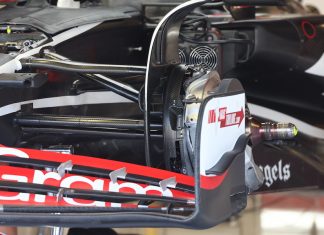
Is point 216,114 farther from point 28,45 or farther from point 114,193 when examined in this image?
point 28,45

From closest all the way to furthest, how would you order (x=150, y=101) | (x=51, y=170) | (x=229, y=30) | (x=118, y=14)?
(x=51, y=170)
(x=150, y=101)
(x=118, y=14)
(x=229, y=30)

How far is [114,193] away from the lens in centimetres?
247

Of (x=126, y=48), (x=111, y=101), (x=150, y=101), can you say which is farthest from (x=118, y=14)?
(x=150, y=101)

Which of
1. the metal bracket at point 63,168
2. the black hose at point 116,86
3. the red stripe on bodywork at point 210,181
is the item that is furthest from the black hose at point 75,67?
the red stripe on bodywork at point 210,181

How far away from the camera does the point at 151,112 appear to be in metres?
2.89

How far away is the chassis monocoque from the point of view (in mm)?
2436

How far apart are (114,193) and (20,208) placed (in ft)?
0.96

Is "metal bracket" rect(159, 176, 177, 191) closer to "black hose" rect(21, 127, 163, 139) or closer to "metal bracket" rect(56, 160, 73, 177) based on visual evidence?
"metal bracket" rect(56, 160, 73, 177)

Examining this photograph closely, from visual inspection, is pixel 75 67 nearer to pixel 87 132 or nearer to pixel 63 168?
pixel 87 132

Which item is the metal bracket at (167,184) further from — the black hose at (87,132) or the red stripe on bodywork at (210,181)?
the black hose at (87,132)

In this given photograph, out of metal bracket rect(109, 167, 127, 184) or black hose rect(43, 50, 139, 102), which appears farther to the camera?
black hose rect(43, 50, 139, 102)

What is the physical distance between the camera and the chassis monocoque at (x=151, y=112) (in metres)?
2.44

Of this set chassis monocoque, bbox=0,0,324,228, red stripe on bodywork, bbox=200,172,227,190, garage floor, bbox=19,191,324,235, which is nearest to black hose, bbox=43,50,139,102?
chassis monocoque, bbox=0,0,324,228

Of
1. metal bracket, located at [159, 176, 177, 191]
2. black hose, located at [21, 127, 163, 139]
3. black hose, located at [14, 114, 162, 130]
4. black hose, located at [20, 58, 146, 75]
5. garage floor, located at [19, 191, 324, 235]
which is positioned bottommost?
garage floor, located at [19, 191, 324, 235]
